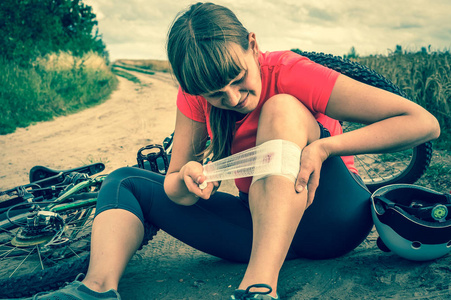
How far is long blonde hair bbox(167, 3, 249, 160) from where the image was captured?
1.30 meters

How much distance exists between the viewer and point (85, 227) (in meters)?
2.10

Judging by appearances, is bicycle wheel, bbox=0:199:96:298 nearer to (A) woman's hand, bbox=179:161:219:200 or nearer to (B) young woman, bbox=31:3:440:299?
(B) young woman, bbox=31:3:440:299

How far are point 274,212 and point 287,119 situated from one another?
32 centimetres

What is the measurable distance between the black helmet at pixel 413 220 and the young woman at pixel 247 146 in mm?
88

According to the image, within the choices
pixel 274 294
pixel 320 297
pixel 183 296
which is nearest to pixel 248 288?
pixel 274 294

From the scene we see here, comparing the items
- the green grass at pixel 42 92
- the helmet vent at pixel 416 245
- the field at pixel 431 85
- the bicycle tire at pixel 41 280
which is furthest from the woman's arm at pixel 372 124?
the green grass at pixel 42 92

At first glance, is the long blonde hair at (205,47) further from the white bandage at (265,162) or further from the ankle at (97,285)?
the ankle at (97,285)

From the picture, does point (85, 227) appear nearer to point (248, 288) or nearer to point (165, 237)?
point (165, 237)

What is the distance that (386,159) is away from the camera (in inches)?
130

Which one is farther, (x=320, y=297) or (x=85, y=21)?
(x=85, y=21)

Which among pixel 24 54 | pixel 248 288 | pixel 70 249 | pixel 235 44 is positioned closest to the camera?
pixel 248 288

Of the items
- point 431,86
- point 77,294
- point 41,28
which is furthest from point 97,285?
point 41,28

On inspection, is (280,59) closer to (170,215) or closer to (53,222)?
(170,215)

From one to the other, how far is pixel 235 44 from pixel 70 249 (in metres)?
1.32
